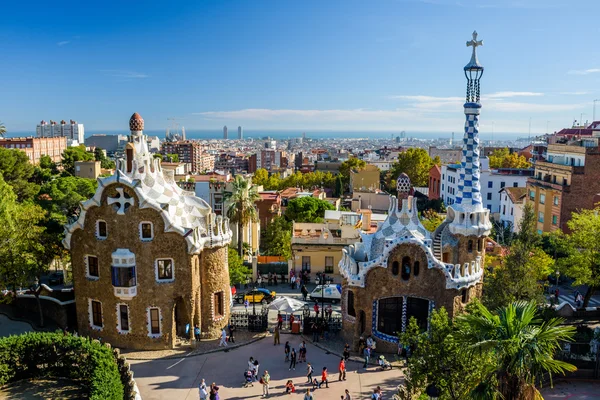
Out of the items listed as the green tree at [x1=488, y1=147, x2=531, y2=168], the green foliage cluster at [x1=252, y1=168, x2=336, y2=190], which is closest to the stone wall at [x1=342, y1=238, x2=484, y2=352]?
the green tree at [x1=488, y1=147, x2=531, y2=168]

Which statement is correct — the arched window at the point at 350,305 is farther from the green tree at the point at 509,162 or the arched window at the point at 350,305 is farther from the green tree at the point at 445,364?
the green tree at the point at 509,162

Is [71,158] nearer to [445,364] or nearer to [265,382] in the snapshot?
[265,382]

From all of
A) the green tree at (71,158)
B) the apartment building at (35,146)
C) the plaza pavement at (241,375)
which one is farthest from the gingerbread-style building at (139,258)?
the apartment building at (35,146)

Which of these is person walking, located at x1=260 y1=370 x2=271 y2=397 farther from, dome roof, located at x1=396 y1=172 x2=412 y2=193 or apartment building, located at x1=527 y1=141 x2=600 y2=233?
apartment building, located at x1=527 y1=141 x2=600 y2=233

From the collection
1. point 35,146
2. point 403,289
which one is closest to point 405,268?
point 403,289

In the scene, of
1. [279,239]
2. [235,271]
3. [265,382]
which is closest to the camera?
[265,382]

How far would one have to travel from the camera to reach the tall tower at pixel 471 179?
1156 inches

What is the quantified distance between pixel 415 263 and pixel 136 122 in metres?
18.5

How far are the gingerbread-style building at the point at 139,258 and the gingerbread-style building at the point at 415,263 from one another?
8.94m

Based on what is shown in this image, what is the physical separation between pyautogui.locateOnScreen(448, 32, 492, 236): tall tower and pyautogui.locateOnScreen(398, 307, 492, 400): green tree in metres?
10.9

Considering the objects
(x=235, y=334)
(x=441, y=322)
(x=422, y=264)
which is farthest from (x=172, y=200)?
(x=441, y=322)

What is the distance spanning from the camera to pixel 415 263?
Answer: 27.8m

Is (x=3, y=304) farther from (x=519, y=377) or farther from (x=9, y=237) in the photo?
(x=519, y=377)

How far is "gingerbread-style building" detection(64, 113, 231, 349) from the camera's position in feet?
92.7
